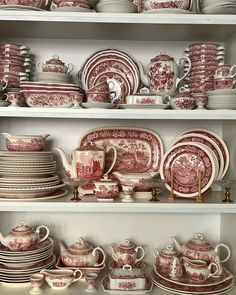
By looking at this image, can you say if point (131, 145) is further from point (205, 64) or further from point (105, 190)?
point (205, 64)

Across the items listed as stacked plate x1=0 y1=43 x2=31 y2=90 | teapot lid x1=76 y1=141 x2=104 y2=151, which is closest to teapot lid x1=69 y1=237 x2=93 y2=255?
teapot lid x1=76 y1=141 x2=104 y2=151

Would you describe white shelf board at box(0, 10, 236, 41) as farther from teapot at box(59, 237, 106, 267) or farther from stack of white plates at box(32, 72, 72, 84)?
teapot at box(59, 237, 106, 267)

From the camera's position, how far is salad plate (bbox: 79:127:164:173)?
1.30 m

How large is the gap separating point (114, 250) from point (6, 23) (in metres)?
0.79

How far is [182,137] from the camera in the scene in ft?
4.14

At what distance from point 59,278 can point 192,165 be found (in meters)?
0.53

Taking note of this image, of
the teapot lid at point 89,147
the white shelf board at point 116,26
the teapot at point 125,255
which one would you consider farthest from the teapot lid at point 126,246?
the white shelf board at point 116,26

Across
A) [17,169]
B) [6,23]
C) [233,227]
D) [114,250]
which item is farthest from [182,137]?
[6,23]

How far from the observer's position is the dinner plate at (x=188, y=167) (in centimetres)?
117

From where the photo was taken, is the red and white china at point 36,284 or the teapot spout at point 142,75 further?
the teapot spout at point 142,75

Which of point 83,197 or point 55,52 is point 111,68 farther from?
point 83,197

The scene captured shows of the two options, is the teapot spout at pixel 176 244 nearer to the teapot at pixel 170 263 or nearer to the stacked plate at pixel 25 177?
the teapot at pixel 170 263

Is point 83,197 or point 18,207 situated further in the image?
point 83,197

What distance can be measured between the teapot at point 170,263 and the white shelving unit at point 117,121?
0.22 feet
